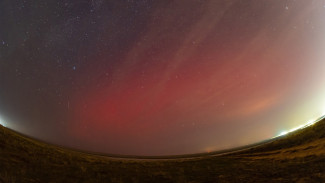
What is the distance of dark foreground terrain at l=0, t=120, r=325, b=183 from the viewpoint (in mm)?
405

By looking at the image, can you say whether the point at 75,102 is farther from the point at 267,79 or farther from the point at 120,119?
the point at 267,79

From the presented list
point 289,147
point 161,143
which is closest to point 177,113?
point 161,143

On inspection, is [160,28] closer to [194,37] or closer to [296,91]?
[194,37]

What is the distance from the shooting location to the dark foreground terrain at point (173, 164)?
40 cm

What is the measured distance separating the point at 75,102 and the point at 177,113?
0.44ft

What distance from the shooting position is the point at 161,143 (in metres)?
0.42

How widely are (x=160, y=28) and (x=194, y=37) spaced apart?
43 millimetres

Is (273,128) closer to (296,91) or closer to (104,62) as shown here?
(296,91)

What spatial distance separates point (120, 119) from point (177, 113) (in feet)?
0.25

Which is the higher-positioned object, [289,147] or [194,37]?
[194,37]

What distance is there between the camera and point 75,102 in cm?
40

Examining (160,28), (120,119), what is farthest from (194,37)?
(120,119)

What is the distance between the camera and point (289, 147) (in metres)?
0.41

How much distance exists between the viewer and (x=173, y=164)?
0.43 meters
